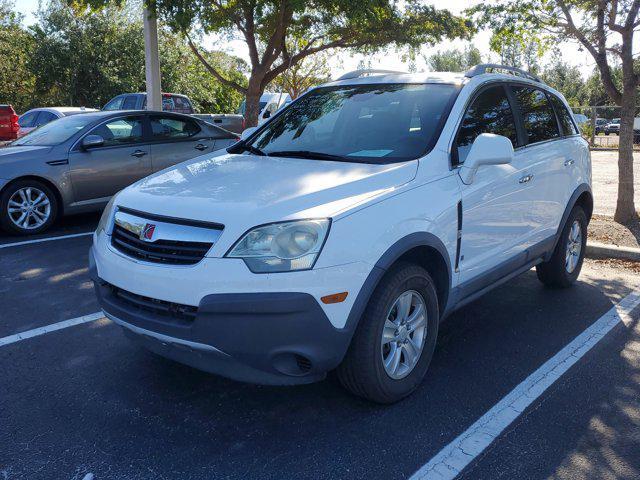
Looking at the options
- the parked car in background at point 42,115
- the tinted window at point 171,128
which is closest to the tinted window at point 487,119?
the tinted window at point 171,128

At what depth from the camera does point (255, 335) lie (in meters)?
2.76

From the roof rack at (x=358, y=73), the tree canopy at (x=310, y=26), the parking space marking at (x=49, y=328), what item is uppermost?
the tree canopy at (x=310, y=26)

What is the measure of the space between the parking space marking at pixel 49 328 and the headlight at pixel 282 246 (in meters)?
2.19

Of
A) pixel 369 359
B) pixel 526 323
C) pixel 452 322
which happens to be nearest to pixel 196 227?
pixel 369 359

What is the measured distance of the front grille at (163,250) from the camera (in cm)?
288

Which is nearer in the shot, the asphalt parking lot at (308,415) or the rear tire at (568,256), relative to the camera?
the asphalt parking lot at (308,415)

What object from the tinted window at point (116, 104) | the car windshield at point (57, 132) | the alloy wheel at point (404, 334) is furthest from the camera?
the tinted window at point (116, 104)

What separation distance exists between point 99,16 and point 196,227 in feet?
102

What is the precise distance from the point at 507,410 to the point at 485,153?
1466mm

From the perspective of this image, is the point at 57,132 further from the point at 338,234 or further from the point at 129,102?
the point at 129,102

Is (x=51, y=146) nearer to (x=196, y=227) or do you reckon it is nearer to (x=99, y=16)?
(x=196, y=227)

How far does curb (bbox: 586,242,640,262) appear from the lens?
6605mm

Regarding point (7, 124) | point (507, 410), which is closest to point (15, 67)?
point (7, 124)

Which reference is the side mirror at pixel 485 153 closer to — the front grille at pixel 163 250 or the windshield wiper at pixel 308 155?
the windshield wiper at pixel 308 155
